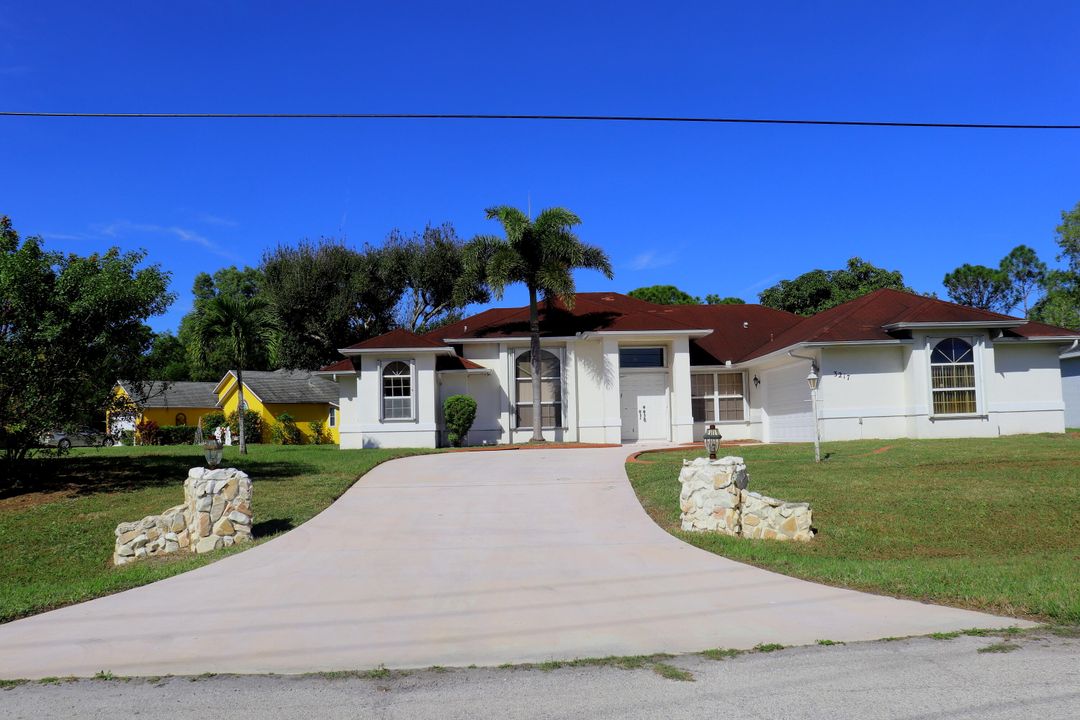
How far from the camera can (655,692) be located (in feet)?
16.3

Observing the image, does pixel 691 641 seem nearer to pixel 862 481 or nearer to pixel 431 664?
pixel 431 664

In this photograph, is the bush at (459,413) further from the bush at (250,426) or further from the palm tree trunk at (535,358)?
A: the bush at (250,426)

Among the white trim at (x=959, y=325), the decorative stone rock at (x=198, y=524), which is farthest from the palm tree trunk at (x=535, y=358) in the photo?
the decorative stone rock at (x=198, y=524)

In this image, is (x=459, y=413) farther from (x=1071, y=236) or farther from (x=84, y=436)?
(x=1071, y=236)

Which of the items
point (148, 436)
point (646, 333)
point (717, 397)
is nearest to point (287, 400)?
point (148, 436)

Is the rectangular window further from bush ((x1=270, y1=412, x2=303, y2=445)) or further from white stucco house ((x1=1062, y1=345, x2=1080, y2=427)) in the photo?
bush ((x1=270, y1=412, x2=303, y2=445))

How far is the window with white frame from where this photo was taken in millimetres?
27406

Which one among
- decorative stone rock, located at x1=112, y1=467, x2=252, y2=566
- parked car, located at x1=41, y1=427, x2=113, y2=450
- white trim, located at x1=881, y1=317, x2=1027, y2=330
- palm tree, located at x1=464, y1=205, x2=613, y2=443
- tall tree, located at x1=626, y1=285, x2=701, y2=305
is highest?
tall tree, located at x1=626, y1=285, x2=701, y2=305

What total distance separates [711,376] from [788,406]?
3435mm

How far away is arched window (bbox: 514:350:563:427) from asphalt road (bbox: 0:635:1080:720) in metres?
20.9

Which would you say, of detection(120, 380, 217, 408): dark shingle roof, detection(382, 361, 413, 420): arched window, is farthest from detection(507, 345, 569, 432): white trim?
detection(120, 380, 217, 408): dark shingle roof

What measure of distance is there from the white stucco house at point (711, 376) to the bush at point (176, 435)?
18348 mm

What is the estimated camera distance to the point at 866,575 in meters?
8.21

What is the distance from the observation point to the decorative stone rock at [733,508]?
1048cm
